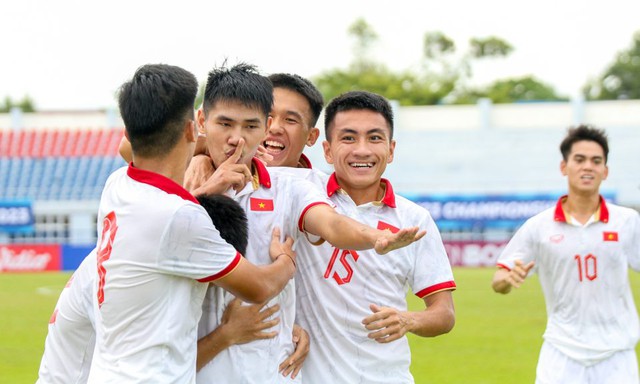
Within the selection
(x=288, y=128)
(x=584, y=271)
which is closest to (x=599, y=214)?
(x=584, y=271)

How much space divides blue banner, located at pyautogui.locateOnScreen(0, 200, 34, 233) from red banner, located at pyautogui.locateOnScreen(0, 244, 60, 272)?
284cm

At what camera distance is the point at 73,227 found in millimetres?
35781

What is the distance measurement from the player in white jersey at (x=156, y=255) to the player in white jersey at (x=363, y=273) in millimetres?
876

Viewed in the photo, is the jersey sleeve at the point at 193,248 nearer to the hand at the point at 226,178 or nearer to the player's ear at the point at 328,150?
the hand at the point at 226,178

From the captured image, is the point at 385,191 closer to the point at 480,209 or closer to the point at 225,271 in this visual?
the point at 225,271

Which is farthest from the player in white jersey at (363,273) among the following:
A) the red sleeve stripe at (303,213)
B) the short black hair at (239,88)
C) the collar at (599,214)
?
the collar at (599,214)

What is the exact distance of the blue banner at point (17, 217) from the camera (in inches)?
1298

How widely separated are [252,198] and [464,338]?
10.5 meters

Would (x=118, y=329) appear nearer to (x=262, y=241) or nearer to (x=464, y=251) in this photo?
(x=262, y=241)

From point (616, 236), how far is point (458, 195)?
24.9m

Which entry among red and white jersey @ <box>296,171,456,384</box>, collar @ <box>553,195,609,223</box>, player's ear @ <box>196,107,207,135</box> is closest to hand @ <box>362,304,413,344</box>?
red and white jersey @ <box>296,171,456,384</box>

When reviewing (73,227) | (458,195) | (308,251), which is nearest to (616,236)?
(308,251)

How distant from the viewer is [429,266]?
14.7 ft

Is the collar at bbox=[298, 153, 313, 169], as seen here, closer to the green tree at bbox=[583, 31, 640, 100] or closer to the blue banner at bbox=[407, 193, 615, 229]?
the blue banner at bbox=[407, 193, 615, 229]
